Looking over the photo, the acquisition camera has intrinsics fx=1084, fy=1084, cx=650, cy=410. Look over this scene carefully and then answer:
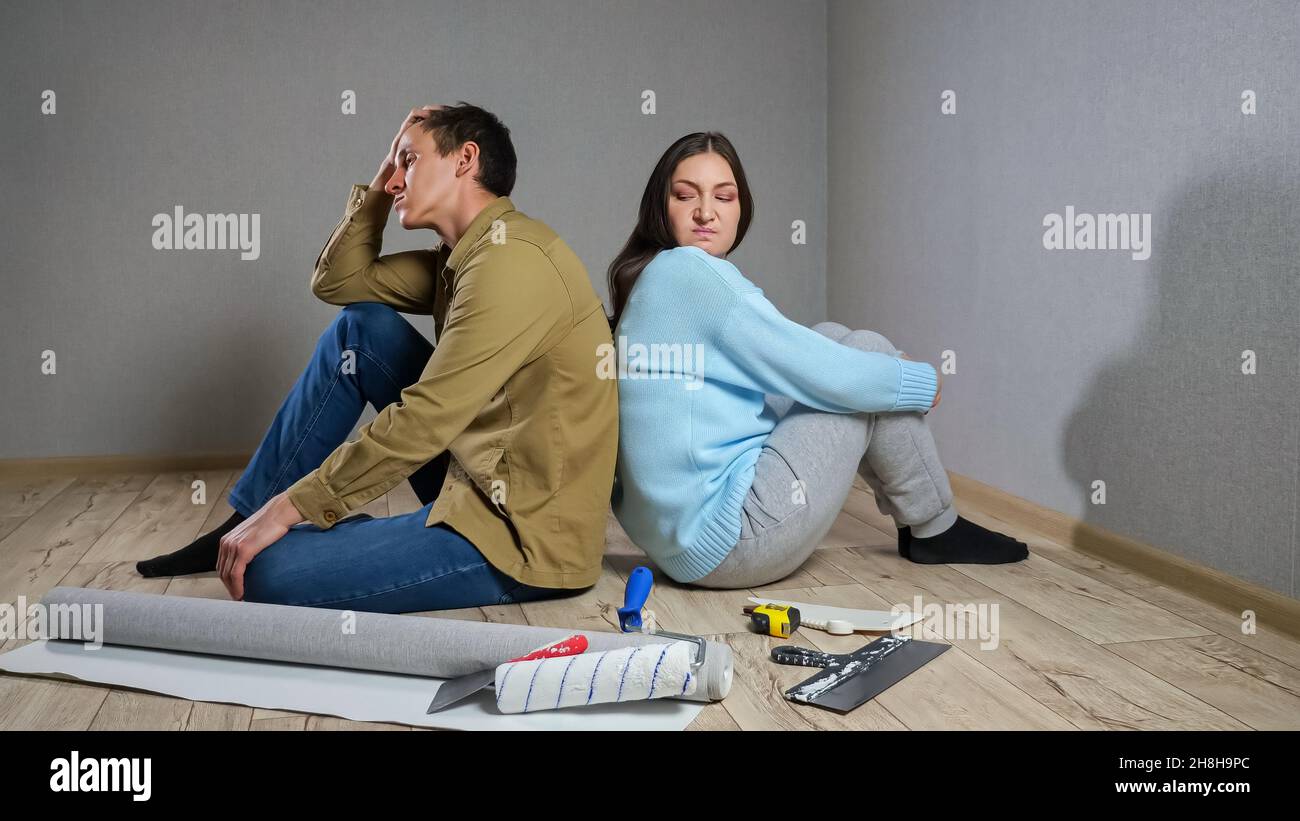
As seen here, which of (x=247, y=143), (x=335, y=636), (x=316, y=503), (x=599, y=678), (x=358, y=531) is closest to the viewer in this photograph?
(x=599, y=678)

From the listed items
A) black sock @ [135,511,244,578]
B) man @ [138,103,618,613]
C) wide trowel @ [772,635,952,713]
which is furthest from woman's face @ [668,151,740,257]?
black sock @ [135,511,244,578]

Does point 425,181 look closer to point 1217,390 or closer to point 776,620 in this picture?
point 776,620

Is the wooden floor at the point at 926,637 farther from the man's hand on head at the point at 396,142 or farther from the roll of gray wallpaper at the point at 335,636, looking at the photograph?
the man's hand on head at the point at 396,142

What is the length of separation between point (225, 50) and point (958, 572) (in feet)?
9.12

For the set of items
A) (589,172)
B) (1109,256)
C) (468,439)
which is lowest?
(468,439)

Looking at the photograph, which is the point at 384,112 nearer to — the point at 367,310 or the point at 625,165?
the point at 625,165

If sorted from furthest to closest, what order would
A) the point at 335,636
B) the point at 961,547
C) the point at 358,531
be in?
the point at 961,547
the point at 358,531
the point at 335,636

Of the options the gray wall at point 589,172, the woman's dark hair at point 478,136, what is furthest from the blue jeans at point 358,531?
the gray wall at point 589,172

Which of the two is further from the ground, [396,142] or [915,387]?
[396,142]

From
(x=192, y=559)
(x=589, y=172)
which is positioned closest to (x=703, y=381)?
(x=192, y=559)

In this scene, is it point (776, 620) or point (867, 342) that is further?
point (867, 342)

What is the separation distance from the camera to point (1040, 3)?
2.54 metres

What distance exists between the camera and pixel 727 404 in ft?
6.50

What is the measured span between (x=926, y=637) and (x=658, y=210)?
0.92 m
